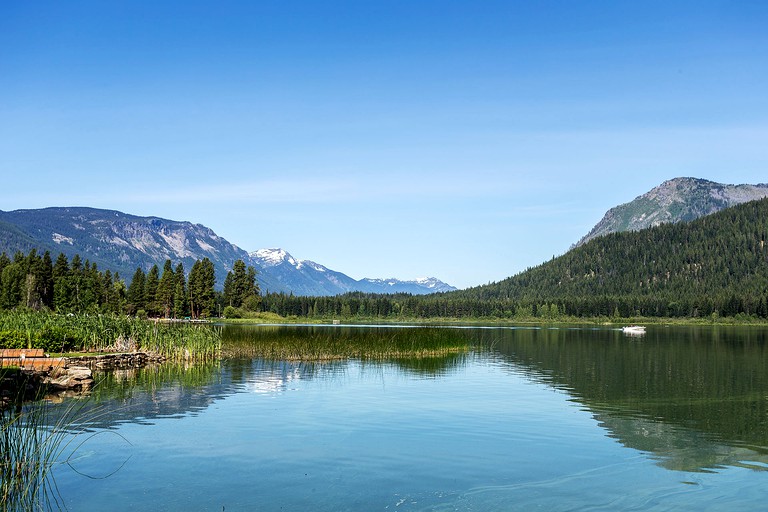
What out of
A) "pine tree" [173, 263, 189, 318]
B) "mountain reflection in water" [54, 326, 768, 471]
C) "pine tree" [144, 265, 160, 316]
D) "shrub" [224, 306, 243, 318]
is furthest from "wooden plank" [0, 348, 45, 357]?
"shrub" [224, 306, 243, 318]

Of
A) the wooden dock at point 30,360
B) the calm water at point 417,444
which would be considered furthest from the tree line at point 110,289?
the calm water at point 417,444

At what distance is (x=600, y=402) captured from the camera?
33.7 metres

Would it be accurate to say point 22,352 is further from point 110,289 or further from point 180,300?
point 180,300

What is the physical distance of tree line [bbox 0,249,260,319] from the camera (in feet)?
434

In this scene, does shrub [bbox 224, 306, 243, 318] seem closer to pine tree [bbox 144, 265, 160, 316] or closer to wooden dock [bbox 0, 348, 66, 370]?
pine tree [bbox 144, 265, 160, 316]

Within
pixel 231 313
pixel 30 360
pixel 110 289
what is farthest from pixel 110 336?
pixel 231 313

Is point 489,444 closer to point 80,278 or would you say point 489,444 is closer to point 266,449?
point 266,449

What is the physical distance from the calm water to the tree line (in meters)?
94.2

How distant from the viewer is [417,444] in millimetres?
23484

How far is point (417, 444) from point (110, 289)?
145697mm

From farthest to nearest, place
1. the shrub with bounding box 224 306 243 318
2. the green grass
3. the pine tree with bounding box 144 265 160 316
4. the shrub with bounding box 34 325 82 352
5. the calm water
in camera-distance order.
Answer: the shrub with bounding box 224 306 243 318, the pine tree with bounding box 144 265 160 316, the green grass, the shrub with bounding box 34 325 82 352, the calm water

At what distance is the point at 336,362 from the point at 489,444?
31286 millimetres

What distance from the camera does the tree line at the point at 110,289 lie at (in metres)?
132

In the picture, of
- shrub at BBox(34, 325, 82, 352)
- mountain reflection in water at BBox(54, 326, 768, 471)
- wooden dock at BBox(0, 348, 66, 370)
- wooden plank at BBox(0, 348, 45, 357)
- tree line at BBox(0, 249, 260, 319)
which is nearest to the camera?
mountain reflection in water at BBox(54, 326, 768, 471)
